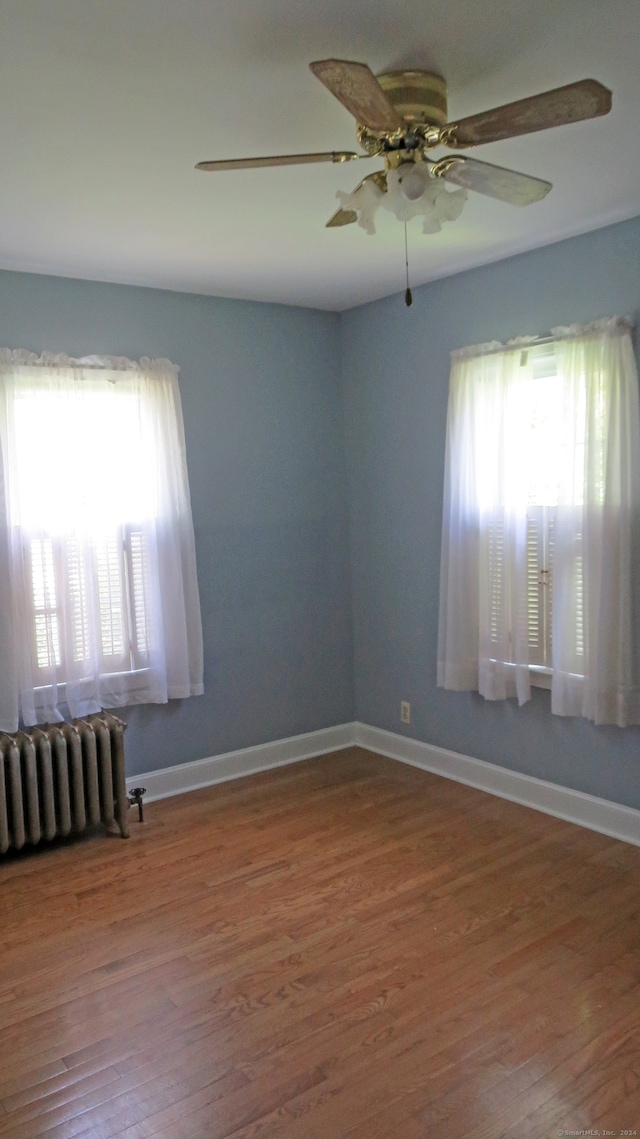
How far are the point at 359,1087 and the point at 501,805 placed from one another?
195cm

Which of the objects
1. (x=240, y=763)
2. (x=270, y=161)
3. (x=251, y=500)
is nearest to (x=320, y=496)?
(x=251, y=500)

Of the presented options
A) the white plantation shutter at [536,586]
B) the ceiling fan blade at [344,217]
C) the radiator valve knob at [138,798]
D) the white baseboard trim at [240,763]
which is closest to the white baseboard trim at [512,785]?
the white baseboard trim at [240,763]

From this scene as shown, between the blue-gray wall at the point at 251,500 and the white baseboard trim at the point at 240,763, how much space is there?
0.05 meters

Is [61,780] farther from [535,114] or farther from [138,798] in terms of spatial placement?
[535,114]

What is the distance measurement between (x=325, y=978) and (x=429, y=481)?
2563mm

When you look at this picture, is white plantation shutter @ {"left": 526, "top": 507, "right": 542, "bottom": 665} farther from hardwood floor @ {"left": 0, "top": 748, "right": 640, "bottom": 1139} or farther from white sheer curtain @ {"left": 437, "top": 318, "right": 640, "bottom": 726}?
hardwood floor @ {"left": 0, "top": 748, "right": 640, "bottom": 1139}

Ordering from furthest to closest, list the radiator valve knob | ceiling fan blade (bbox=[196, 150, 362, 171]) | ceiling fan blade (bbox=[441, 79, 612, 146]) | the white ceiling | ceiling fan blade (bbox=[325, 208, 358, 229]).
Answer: the radiator valve knob < ceiling fan blade (bbox=[325, 208, 358, 229]) < ceiling fan blade (bbox=[196, 150, 362, 171]) < the white ceiling < ceiling fan blade (bbox=[441, 79, 612, 146])

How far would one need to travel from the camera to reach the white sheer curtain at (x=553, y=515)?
323 centimetres

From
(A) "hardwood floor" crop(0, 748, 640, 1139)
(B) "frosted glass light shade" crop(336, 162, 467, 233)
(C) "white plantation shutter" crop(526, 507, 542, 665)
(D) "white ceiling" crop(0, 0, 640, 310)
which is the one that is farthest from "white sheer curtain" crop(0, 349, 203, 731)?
(B) "frosted glass light shade" crop(336, 162, 467, 233)

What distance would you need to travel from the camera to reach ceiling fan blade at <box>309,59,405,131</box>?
154cm

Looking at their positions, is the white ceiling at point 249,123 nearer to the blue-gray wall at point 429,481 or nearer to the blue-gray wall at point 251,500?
the blue-gray wall at point 429,481

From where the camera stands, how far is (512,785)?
3.92 metres

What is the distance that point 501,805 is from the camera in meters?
3.86

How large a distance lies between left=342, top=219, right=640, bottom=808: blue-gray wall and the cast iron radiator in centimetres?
169
